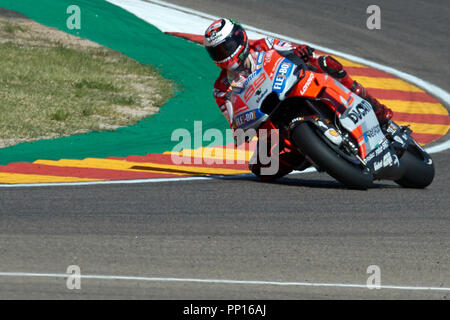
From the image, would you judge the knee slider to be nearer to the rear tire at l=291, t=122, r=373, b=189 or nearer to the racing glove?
the racing glove

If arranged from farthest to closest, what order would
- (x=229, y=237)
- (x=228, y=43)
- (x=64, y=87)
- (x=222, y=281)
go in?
1. (x=64, y=87)
2. (x=228, y=43)
3. (x=229, y=237)
4. (x=222, y=281)

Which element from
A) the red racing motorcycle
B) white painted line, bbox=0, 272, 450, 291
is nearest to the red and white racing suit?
the red racing motorcycle

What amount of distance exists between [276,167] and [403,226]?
209 cm

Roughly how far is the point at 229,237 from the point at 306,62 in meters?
2.59

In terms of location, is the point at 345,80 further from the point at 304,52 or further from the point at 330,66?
the point at 304,52

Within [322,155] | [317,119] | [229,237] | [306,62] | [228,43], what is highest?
[306,62]

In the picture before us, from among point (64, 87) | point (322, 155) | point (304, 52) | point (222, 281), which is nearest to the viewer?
point (222, 281)

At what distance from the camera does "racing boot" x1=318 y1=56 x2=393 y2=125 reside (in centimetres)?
910

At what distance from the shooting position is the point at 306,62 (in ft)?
30.0

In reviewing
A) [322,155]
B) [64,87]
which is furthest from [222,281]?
[64,87]

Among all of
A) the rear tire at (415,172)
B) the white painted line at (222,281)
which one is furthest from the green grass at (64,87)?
the white painted line at (222,281)
